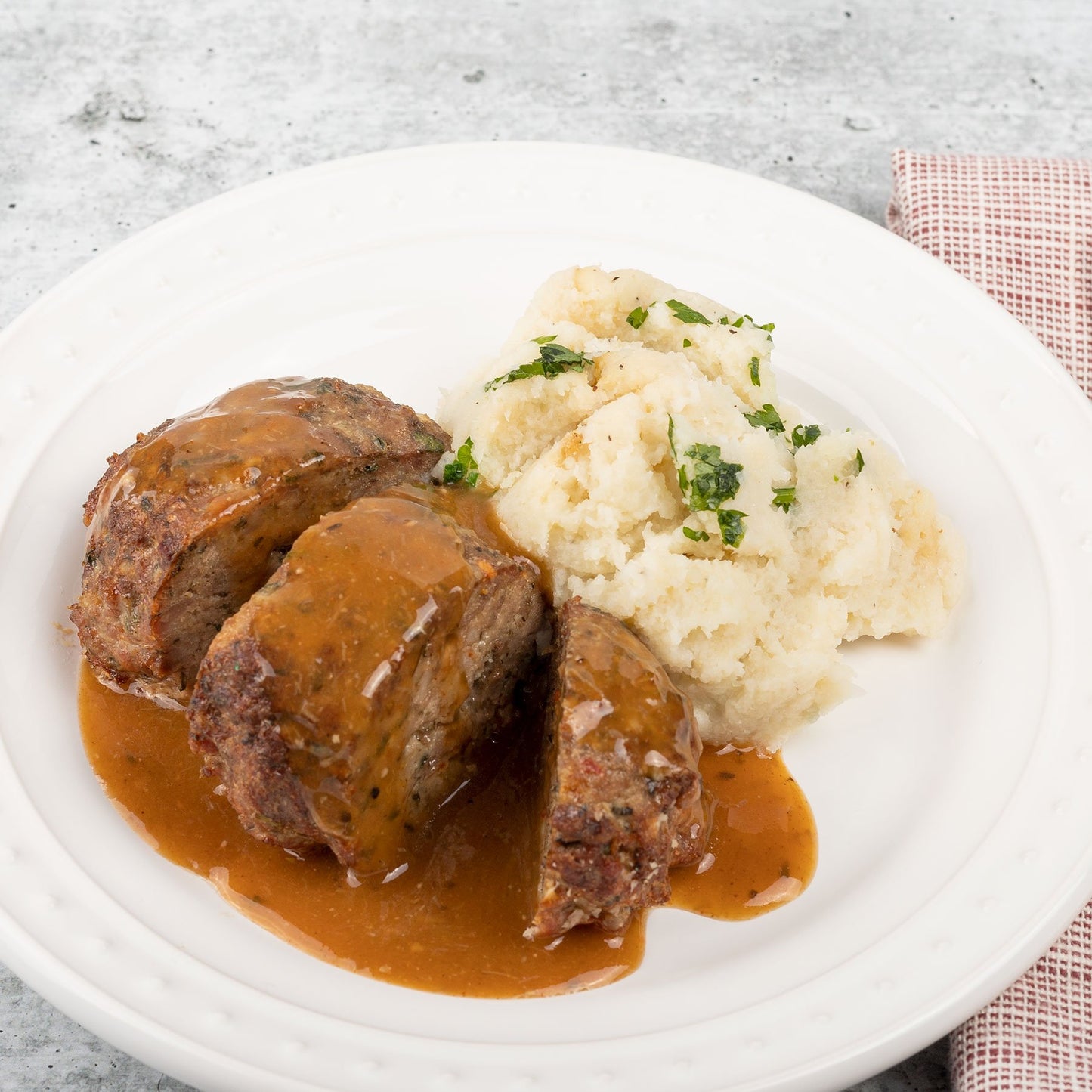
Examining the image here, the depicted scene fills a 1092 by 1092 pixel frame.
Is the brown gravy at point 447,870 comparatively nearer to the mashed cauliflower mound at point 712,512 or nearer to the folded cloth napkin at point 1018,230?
the mashed cauliflower mound at point 712,512

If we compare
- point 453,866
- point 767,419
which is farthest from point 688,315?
point 453,866

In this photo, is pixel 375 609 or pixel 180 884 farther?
pixel 180 884

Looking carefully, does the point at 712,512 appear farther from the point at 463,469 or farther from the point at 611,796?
the point at 611,796

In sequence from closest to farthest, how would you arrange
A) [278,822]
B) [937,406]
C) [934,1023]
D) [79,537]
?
[934,1023], [278,822], [79,537], [937,406]

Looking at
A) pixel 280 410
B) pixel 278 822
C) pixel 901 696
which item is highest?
pixel 280 410

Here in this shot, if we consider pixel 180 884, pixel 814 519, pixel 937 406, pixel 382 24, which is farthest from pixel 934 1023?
pixel 382 24

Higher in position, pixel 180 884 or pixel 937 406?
pixel 937 406

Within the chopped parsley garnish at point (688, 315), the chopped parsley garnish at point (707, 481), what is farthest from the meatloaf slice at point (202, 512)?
the chopped parsley garnish at point (688, 315)

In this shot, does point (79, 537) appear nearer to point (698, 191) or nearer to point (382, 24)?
point (698, 191)
